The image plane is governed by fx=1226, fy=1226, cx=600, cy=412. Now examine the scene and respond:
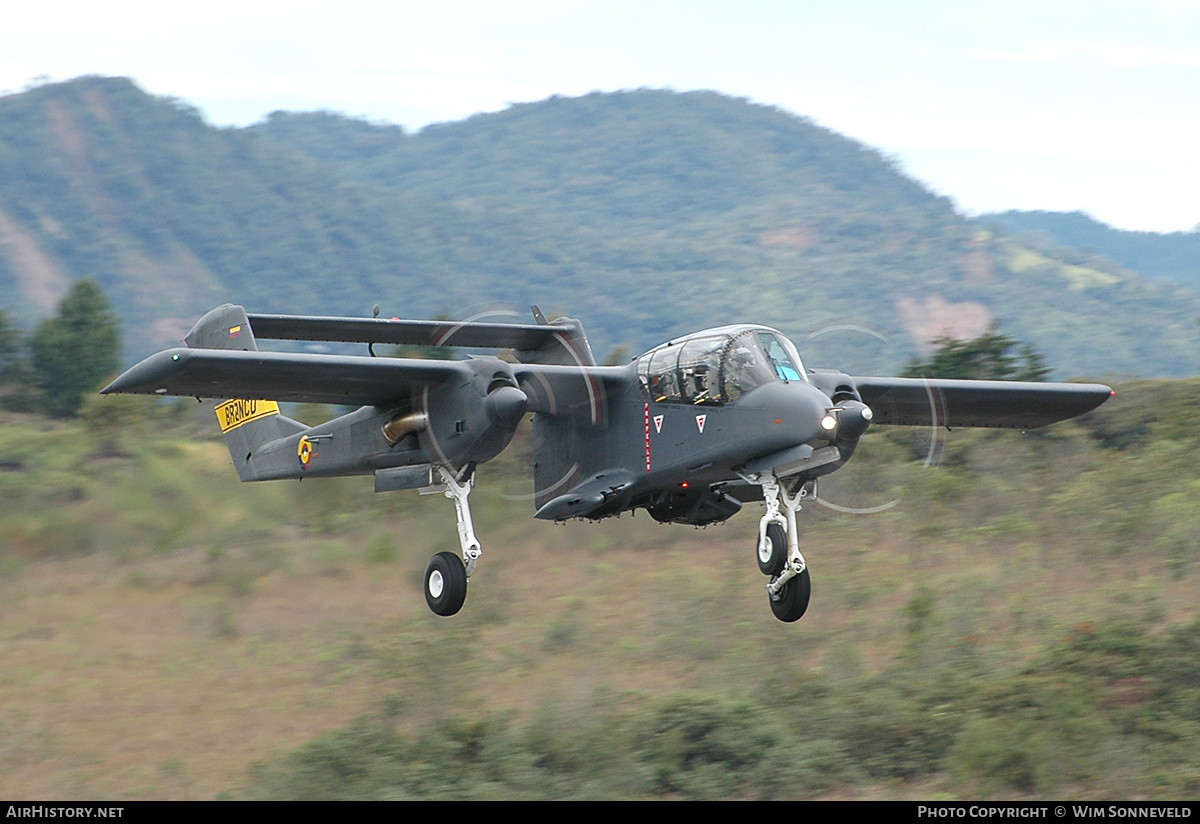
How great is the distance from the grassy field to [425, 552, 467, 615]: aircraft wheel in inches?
116

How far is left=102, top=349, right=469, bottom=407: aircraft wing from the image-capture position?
45.4 ft

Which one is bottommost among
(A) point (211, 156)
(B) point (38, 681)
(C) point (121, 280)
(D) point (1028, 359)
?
(B) point (38, 681)

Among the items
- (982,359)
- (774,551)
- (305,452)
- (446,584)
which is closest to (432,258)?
(982,359)

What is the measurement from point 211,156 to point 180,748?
14505 cm

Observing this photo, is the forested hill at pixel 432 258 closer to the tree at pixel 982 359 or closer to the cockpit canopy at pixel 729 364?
the tree at pixel 982 359

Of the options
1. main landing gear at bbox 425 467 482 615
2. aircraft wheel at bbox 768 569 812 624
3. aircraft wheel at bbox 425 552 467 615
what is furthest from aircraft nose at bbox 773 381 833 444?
aircraft wheel at bbox 425 552 467 615

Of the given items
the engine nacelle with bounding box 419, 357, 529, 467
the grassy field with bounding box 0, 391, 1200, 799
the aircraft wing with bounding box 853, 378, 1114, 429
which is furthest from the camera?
the grassy field with bounding box 0, 391, 1200, 799

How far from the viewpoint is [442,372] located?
15312mm

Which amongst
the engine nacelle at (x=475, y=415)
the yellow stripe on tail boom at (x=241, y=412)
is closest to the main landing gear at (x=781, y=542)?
the engine nacelle at (x=475, y=415)

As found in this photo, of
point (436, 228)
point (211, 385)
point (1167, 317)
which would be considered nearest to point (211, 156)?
point (436, 228)

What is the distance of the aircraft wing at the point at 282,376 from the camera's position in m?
13.8

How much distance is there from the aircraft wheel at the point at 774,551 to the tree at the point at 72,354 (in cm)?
2824

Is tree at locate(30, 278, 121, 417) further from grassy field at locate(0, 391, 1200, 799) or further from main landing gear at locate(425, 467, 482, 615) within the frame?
main landing gear at locate(425, 467, 482, 615)
